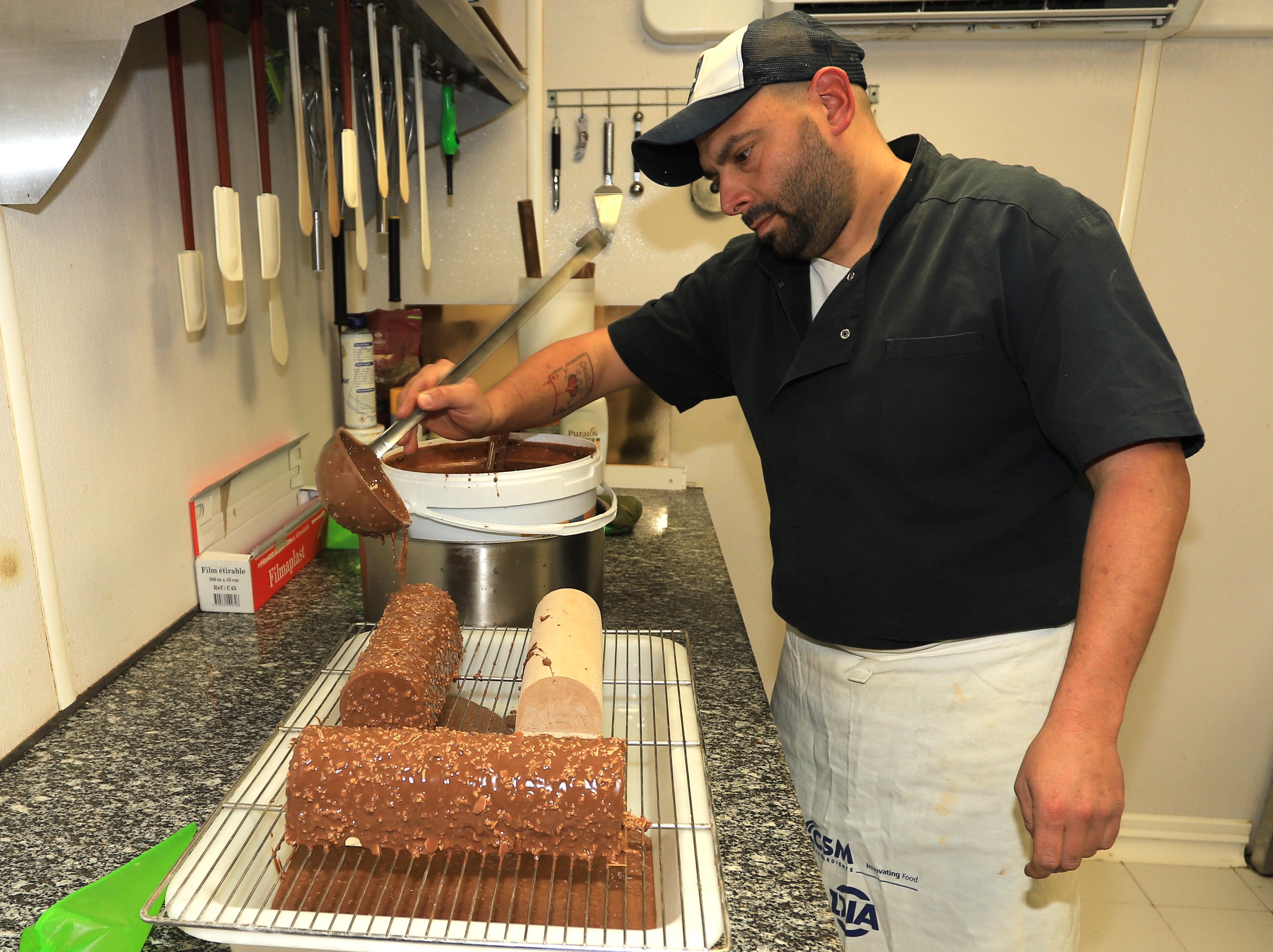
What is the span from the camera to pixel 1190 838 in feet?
7.98

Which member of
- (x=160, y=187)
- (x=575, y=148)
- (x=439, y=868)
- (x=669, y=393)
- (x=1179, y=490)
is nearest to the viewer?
(x=439, y=868)

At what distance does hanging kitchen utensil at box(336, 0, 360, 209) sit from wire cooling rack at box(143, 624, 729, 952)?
72 centimetres

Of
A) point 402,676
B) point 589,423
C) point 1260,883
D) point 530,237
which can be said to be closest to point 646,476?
point 589,423

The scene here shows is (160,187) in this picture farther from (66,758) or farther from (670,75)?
(670,75)

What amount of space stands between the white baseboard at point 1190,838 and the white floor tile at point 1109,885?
2.2 inches

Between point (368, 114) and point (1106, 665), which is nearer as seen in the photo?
point (1106, 665)

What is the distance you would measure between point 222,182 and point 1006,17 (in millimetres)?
1649

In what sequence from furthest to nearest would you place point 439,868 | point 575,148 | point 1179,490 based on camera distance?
point 575,148
point 1179,490
point 439,868

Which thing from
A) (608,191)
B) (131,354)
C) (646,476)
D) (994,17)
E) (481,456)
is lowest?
(646,476)

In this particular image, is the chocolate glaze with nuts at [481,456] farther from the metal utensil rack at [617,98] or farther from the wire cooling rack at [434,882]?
the metal utensil rack at [617,98]

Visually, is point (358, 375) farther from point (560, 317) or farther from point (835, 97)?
point (835, 97)

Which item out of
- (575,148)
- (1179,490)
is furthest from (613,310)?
(1179,490)

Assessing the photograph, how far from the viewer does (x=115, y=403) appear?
119 centimetres

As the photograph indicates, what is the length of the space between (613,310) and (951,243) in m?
1.24
